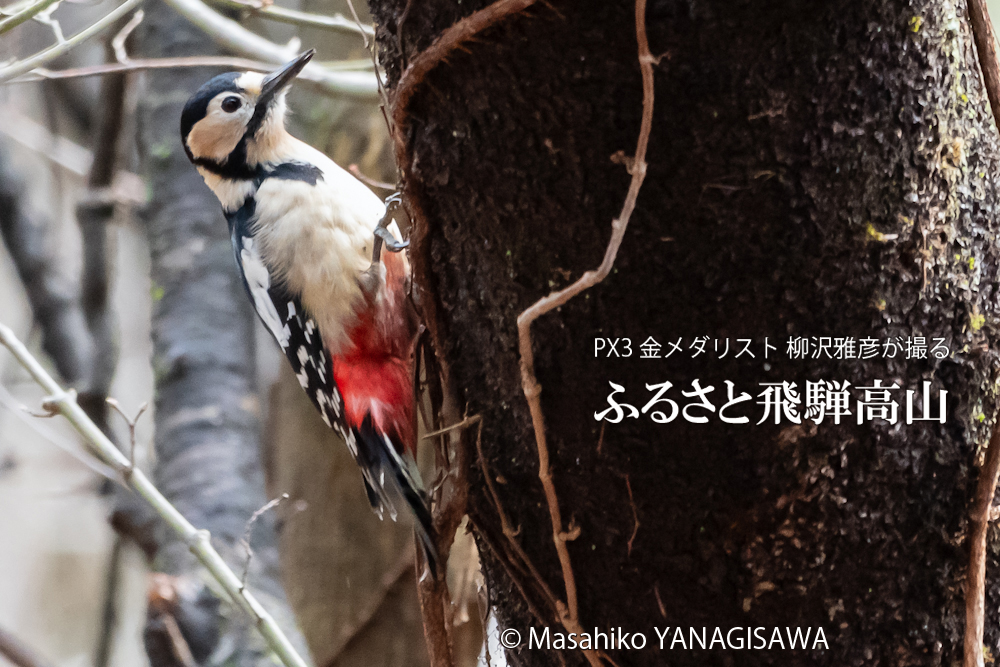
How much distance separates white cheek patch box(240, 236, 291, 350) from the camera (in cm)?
132

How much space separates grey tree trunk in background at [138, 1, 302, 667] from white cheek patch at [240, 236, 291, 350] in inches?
23.1

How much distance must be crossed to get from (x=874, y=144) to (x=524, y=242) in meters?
0.30

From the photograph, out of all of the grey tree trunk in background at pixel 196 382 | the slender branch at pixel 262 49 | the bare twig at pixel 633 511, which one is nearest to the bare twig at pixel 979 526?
the bare twig at pixel 633 511

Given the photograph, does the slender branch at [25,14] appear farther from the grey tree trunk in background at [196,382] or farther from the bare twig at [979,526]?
the bare twig at [979,526]

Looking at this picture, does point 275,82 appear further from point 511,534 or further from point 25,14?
point 511,534

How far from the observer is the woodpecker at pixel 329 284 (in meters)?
1.22

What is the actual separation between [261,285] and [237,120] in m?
0.30

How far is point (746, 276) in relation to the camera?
2.25 feet

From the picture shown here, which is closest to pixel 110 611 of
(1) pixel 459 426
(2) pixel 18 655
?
(2) pixel 18 655

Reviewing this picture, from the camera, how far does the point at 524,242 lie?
749mm

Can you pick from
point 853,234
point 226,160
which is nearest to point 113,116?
point 226,160

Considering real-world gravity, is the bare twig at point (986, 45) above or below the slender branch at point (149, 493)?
above

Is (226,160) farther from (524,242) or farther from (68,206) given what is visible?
(68,206)

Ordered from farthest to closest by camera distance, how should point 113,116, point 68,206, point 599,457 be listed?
point 68,206 < point 113,116 < point 599,457
